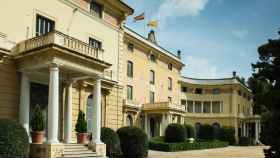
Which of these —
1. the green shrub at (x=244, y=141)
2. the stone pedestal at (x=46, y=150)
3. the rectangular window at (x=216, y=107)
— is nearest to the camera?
the stone pedestal at (x=46, y=150)

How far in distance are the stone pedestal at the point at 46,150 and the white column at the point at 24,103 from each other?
5.11ft

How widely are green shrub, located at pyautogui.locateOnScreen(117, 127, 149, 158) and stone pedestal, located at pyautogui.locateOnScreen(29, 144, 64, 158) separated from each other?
16.6ft

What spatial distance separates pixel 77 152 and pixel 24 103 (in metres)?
3.60

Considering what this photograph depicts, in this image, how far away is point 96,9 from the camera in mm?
23750

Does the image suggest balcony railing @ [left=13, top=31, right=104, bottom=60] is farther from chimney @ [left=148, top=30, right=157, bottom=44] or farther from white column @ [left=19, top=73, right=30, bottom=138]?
chimney @ [left=148, top=30, right=157, bottom=44]

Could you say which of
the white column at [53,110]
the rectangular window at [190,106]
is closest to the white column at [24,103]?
the white column at [53,110]

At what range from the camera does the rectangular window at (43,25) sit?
62.5 ft

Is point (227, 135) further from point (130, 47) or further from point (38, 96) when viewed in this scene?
point (38, 96)

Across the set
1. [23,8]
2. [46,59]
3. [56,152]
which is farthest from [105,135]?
[23,8]

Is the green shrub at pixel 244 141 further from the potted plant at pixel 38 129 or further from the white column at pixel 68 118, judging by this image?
the potted plant at pixel 38 129

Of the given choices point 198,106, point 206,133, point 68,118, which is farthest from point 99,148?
point 198,106

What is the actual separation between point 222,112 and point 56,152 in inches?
1748

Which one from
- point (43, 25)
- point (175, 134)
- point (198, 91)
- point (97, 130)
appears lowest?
point (175, 134)

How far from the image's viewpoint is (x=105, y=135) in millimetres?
20031
